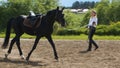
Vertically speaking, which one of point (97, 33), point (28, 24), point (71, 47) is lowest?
point (97, 33)

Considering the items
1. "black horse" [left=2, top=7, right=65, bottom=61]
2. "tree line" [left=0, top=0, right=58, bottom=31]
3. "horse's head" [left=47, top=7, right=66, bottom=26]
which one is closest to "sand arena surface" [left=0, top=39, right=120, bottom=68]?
"black horse" [left=2, top=7, right=65, bottom=61]

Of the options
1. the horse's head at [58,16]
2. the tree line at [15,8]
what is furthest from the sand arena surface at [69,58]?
the tree line at [15,8]

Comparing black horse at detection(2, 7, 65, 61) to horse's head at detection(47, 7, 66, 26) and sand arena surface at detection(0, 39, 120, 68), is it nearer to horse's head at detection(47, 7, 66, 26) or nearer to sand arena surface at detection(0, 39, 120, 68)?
horse's head at detection(47, 7, 66, 26)

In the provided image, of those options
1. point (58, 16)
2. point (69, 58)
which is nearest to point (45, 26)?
point (58, 16)

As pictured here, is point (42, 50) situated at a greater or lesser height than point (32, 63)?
lesser

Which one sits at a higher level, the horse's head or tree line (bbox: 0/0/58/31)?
the horse's head

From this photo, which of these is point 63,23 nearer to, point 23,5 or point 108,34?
point 108,34

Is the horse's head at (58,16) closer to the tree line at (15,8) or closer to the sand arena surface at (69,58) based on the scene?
the sand arena surface at (69,58)

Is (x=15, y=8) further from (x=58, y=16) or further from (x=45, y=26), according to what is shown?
(x=58, y=16)

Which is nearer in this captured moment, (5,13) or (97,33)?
(97,33)

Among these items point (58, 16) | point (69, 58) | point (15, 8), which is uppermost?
point (58, 16)

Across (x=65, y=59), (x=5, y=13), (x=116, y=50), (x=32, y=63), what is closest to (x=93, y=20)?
(x=116, y=50)

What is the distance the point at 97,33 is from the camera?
1216 inches

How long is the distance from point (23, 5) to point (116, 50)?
115 ft
